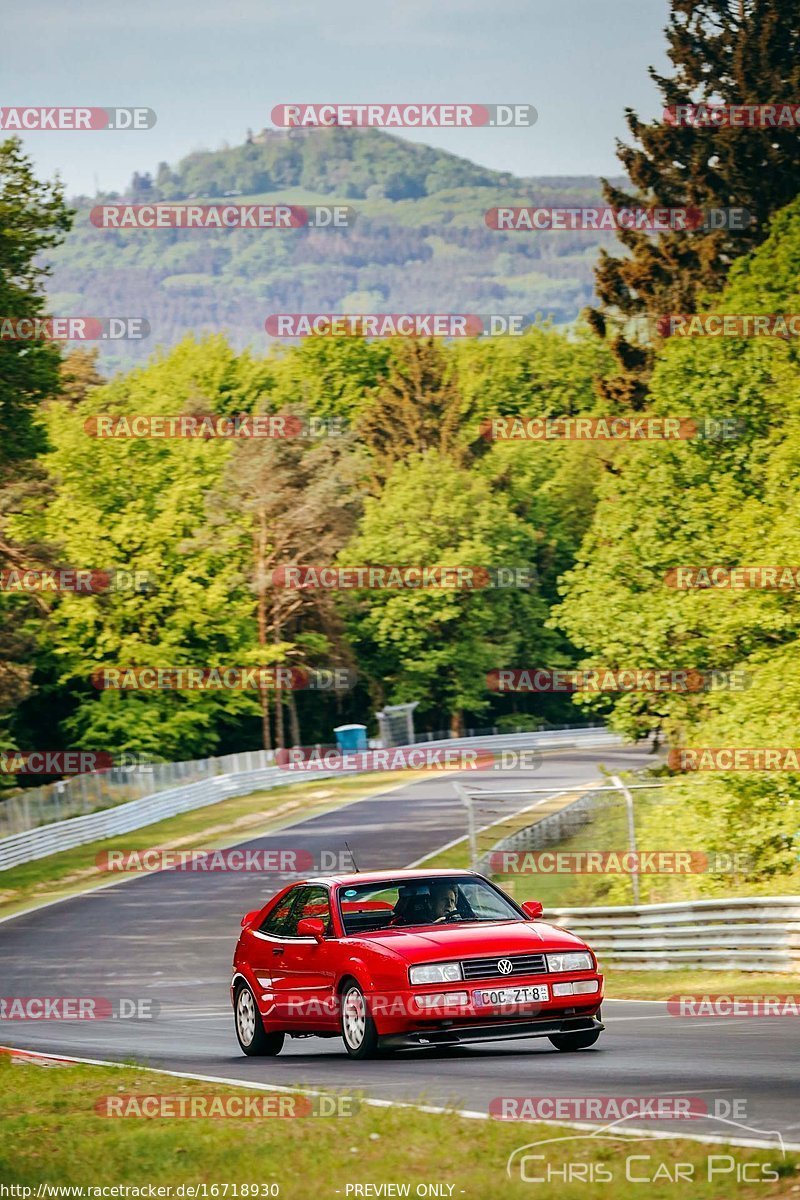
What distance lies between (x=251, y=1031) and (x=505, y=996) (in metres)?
3.25

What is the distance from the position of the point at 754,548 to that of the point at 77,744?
38568 mm

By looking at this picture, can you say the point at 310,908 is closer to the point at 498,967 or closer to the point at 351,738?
the point at 498,967

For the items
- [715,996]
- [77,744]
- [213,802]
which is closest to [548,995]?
[715,996]

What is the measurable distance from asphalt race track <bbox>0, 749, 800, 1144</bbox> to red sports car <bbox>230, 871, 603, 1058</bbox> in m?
0.25

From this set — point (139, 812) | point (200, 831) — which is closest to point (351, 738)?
point (139, 812)

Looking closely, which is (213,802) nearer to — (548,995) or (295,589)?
(295,589)

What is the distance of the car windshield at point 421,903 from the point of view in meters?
13.6

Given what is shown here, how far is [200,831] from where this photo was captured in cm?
5406

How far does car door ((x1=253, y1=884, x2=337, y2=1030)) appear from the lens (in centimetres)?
1354

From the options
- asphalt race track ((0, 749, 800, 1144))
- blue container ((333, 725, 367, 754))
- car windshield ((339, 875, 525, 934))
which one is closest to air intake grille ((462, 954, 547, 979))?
asphalt race track ((0, 749, 800, 1144))

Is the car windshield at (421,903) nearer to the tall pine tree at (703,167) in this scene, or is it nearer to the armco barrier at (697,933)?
the armco barrier at (697,933)

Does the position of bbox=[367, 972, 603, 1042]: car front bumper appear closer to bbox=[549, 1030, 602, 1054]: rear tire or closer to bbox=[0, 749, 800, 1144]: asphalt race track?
bbox=[0, 749, 800, 1144]: asphalt race track

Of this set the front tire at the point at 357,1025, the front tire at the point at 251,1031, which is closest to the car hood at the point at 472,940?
the front tire at the point at 357,1025

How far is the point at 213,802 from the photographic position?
62.3 meters
